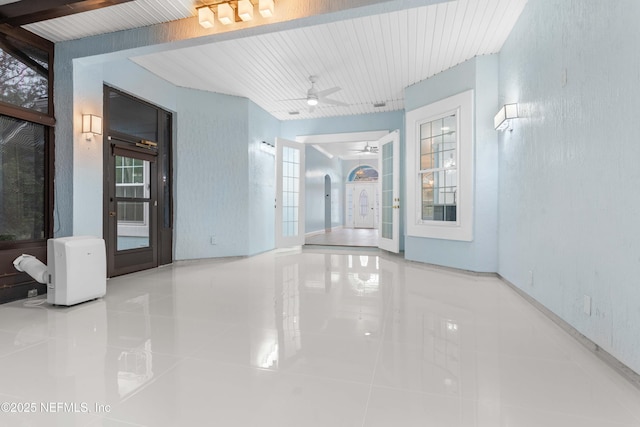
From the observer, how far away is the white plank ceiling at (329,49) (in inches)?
134

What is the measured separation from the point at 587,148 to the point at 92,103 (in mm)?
4985

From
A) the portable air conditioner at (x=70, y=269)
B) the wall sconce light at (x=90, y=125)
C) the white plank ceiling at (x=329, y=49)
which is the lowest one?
the portable air conditioner at (x=70, y=269)

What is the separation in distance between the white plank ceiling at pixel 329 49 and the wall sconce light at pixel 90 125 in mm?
876

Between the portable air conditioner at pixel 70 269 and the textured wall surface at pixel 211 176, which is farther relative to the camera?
the textured wall surface at pixel 211 176

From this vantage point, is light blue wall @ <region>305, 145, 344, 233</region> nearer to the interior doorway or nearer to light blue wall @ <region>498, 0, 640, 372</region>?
the interior doorway

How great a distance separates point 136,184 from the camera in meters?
4.95

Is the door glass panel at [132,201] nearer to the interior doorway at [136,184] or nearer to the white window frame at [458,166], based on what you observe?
the interior doorway at [136,184]

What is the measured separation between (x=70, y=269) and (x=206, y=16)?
273cm

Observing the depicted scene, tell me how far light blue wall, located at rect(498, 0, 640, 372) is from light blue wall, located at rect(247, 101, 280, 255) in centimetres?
439

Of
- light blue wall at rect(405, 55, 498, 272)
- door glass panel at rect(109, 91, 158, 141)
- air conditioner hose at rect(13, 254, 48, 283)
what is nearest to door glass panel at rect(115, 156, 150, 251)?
door glass panel at rect(109, 91, 158, 141)

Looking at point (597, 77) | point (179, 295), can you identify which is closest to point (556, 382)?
point (597, 77)

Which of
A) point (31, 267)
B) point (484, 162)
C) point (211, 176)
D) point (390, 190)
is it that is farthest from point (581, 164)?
point (211, 176)

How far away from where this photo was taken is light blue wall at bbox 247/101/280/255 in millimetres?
6328

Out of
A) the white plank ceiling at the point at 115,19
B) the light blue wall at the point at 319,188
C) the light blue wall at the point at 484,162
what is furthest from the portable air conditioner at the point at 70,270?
the light blue wall at the point at 319,188
